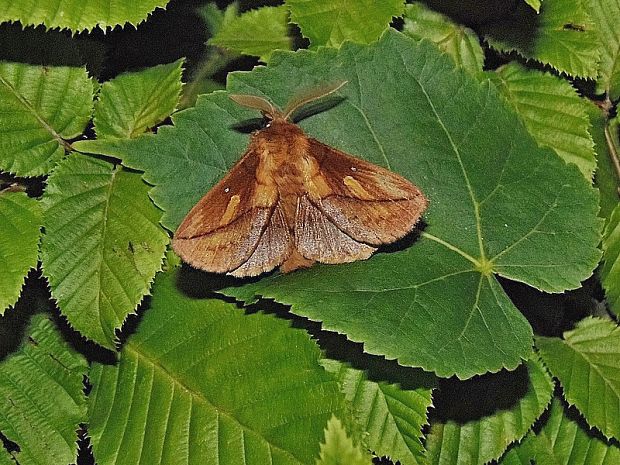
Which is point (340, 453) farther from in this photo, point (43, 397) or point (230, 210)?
point (43, 397)

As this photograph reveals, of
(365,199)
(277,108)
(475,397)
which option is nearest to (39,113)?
(277,108)

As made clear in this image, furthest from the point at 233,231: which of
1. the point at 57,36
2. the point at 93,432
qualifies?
the point at 57,36

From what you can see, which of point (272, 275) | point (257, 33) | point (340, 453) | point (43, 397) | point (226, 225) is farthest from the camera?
point (257, 33)

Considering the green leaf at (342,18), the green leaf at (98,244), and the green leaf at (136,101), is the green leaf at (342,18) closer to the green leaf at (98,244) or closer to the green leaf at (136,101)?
the green leaf at (136,101)

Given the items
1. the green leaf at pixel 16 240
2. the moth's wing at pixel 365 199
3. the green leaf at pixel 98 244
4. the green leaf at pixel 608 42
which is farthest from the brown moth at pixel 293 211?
the green leaf at pixel 608 42

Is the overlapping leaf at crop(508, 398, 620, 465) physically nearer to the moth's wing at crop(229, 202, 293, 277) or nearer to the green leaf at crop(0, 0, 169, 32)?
the moth's wing at crop(229, 202, 293, 277)

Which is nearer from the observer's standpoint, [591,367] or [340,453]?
[340,453]

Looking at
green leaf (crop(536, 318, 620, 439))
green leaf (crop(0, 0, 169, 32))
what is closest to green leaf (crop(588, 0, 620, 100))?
green leaf (crop(536, 318, 620, 439))

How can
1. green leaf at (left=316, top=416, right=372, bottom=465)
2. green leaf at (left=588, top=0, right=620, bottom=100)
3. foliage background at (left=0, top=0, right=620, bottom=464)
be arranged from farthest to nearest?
green leaf at (left=588, top=0, right=620, bottom=100), foliage background at (left=0, top=0, right=620, bottom=464), green leaf at (left=316, top=416, right=372, bottom=465)

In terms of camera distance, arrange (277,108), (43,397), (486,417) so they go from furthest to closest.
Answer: (486,417) < (43,397) < (277,108)
